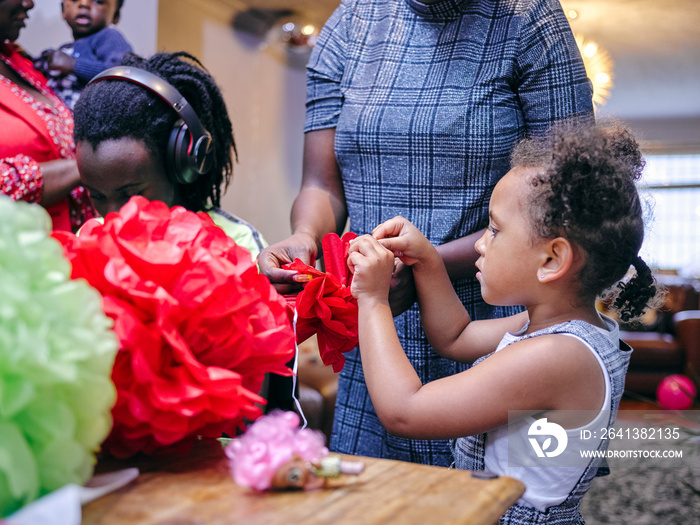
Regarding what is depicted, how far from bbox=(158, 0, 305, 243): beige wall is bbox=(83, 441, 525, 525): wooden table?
3935 mm

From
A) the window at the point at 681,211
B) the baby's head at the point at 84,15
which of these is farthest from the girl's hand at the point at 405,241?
the window at the point at 681,211

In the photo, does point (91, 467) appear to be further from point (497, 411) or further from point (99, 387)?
point (497, 411)

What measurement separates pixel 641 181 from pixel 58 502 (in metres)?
0.85

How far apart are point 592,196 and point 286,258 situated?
44cm

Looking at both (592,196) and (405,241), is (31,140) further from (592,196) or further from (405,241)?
(592,196)

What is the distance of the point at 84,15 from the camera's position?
75.4 inches

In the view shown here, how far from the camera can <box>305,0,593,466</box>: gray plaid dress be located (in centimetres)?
99

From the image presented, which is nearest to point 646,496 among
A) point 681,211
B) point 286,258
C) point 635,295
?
point 635,295

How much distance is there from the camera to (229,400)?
538 millimetres

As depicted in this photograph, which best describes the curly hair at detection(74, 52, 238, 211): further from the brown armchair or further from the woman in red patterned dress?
the brown armchair

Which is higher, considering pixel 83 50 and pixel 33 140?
pixel 83 50

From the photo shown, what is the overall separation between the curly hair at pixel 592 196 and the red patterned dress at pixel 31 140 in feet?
3.07

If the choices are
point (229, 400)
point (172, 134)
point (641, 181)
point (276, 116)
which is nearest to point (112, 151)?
point (172, 134)

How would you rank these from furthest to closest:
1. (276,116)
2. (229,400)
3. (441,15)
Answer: (276,116) → (441,15) → (229,400)
